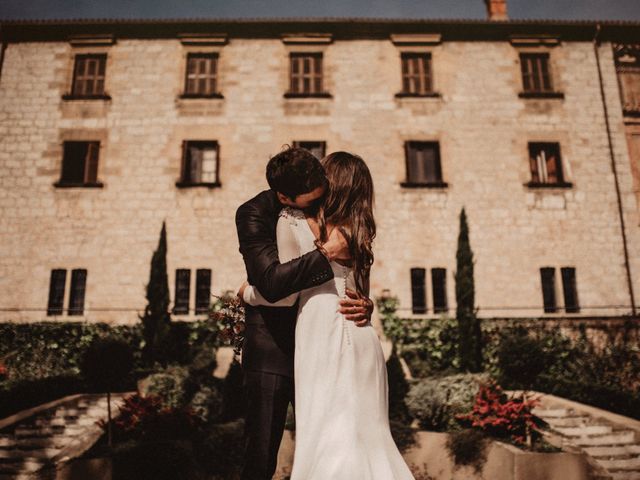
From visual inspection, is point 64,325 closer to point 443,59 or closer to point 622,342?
point 443,59

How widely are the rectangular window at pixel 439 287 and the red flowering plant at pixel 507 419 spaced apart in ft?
25.5

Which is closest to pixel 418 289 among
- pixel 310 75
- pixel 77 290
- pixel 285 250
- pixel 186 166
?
pixel 310 75

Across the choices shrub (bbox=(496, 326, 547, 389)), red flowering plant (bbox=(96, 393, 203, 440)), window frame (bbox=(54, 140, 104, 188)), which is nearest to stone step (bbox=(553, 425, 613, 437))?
shrub (bbox=(496, 326, 547, 389))

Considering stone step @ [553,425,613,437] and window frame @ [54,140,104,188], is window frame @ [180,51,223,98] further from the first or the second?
stone step @ [553,425,613,437]

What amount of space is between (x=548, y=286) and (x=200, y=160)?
12.0 meters

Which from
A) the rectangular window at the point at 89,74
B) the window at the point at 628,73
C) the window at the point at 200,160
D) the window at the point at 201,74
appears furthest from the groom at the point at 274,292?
the window at the point at 628,73

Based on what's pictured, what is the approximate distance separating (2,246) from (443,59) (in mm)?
15692

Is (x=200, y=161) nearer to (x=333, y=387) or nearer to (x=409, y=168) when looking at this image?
(x=409, y=168)

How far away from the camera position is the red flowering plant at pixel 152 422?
7.38 m

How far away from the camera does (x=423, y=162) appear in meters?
16.5

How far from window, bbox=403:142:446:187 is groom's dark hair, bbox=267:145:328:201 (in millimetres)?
14123

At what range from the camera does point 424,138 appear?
16500mm

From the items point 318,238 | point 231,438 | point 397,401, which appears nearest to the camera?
point 318,238

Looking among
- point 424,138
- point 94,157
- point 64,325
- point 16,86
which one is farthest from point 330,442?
point 16,86
